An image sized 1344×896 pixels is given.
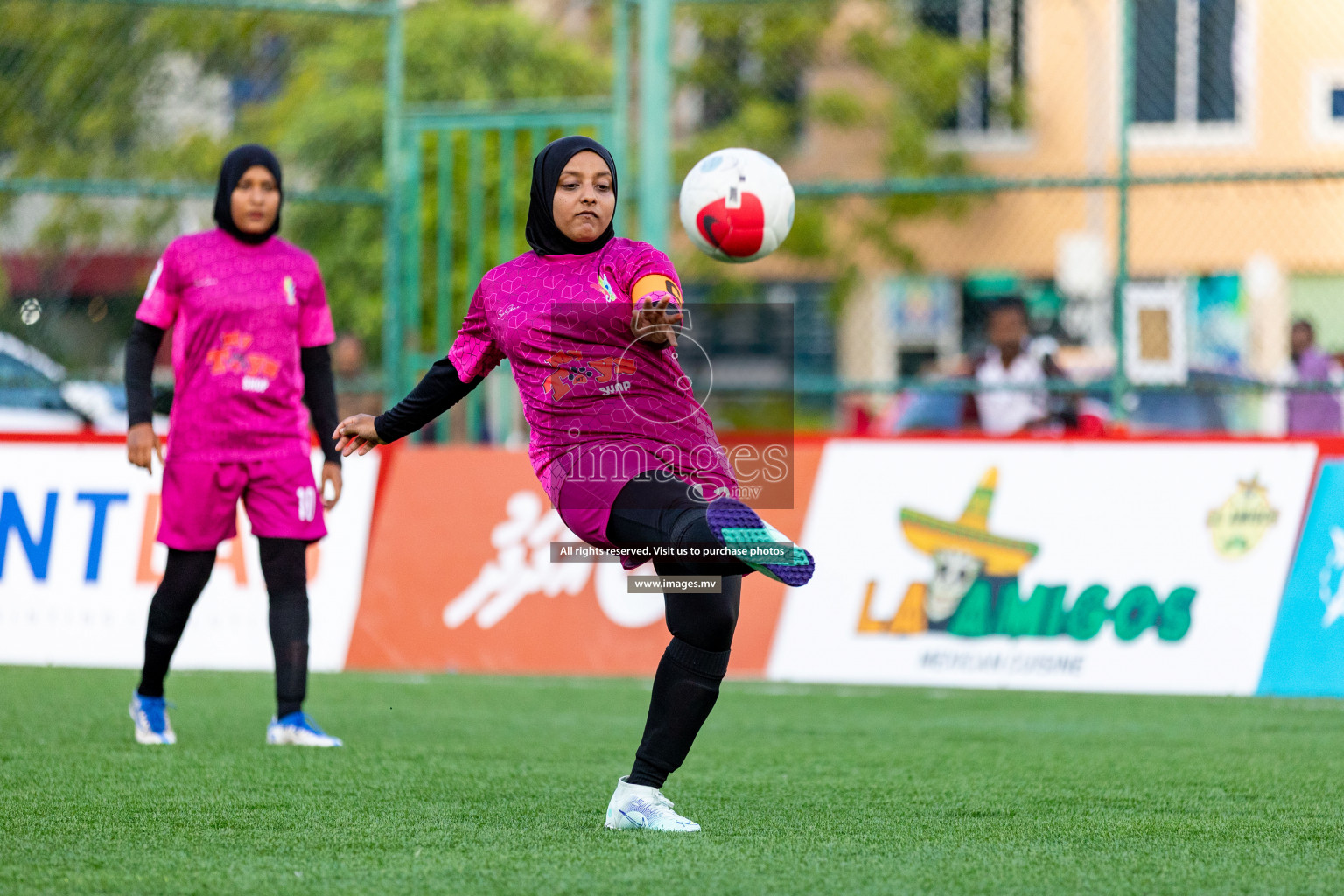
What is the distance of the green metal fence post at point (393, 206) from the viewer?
11094 mm

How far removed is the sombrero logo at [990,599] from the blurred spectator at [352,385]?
2.86 metres

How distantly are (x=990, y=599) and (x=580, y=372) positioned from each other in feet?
14.6

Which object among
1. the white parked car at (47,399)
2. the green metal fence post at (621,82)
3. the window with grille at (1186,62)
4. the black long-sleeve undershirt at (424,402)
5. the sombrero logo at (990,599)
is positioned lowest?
the sombrero logo at (990,599)

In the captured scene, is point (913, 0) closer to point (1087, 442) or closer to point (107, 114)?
point (107, 114)

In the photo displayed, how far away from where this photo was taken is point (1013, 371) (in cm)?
1151

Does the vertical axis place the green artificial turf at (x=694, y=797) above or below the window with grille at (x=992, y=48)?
below

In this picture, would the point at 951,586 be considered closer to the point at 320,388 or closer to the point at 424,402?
the point at 320,388

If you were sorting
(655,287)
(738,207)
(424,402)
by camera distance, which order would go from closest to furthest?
(655,287)
(424,402)
(738,207)

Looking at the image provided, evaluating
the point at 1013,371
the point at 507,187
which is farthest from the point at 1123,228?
the point at 507,187

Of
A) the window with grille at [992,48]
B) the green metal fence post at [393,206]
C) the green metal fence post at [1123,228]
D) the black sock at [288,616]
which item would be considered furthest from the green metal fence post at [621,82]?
the window with grille at [992,48]

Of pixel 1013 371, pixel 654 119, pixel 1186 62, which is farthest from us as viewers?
pixel 1186 62

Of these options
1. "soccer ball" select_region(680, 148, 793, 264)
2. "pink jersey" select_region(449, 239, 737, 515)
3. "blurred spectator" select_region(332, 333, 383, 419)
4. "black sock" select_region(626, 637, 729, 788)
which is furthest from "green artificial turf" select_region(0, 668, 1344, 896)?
"blurred spectator" select_region(332, 333, 383, 419)

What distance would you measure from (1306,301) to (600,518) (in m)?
15.2

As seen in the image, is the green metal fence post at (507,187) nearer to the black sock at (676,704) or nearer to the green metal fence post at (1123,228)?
the green metal fence post at (1123,228)
